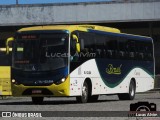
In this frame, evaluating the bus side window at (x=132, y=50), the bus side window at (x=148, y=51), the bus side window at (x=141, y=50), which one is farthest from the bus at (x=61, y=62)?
the bus side window at (x=148, y=51)

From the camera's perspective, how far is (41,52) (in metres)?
21.9

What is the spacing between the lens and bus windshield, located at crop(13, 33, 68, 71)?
21.7 m

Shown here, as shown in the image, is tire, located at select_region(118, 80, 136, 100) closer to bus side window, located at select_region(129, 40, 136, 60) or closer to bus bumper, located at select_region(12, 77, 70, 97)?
bus side window, located at select_region(129, 40, 136, 60)

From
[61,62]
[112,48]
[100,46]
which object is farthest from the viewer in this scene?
[112,48]

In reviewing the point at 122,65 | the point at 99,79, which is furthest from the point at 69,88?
the point at 122,65

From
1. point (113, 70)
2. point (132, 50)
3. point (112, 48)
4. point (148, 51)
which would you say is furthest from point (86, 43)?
point (148, 51)

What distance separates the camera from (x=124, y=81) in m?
26.7

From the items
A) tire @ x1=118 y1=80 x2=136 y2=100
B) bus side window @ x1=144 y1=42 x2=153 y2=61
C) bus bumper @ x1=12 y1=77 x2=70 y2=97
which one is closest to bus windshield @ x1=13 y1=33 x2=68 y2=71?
bus bumper @ x1=12 y1=77 x2=70 y2=97

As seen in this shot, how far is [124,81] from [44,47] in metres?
5.94

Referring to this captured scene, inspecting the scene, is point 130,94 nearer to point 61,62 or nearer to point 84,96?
point 84,96

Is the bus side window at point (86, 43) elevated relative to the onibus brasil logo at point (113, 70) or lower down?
elevated

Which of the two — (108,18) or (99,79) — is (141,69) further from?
(108,18)

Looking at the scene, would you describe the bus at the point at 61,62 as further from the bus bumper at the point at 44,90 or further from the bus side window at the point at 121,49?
the bus side window at the point at 121,49

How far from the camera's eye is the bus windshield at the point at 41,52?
71.3 ft
